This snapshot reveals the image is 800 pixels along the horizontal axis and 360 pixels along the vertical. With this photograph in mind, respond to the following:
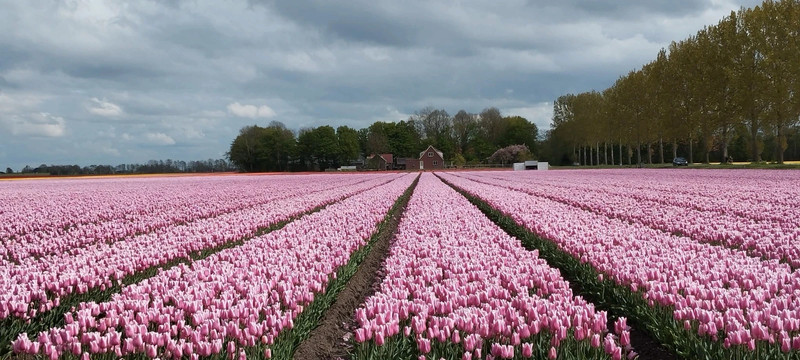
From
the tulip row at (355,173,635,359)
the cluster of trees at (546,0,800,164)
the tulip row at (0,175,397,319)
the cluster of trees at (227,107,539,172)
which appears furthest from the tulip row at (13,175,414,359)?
the cluster of trees at (227,107,539,172)

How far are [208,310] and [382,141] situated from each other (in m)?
136

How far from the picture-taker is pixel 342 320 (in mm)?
5742

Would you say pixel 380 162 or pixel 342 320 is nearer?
pixel 342 320

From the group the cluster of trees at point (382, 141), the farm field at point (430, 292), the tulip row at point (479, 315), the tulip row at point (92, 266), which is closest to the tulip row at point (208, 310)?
the farm field at point (430, 292)

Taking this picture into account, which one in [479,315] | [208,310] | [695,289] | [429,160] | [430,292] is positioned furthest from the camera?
[429,160]

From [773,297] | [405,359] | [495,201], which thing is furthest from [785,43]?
[405,359]

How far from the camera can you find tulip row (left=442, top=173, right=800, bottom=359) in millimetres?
3871

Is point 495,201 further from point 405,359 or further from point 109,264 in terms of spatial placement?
point 405,359

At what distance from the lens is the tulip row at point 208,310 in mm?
3936

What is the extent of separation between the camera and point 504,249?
793cm

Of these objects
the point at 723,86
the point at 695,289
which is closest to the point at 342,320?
the point at 695,289

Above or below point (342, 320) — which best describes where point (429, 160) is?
above

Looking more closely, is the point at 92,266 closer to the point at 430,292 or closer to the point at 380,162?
the point at 430,292

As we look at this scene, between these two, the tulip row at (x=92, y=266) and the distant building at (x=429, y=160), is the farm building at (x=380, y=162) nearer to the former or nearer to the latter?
the distant building at (x=429, y=160)
